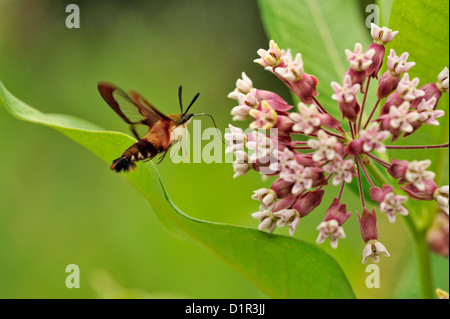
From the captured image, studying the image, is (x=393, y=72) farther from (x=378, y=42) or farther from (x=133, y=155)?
(x=133, y=155)

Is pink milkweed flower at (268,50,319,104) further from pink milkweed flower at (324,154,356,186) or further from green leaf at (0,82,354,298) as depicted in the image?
green leaf at (0,82,354,298)

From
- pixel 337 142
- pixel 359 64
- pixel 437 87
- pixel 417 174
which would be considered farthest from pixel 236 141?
pixel 437 87

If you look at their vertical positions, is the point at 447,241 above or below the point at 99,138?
below

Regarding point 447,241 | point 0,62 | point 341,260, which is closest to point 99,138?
point 447,241

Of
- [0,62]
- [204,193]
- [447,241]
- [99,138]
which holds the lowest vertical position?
[447,241]

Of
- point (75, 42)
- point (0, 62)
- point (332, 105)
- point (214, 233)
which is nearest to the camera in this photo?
point (214, 233)

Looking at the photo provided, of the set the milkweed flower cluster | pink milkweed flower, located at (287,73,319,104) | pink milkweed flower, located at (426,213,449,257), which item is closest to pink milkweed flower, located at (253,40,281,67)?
the milkweed flower cluster

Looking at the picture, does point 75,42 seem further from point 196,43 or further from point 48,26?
point 196,43

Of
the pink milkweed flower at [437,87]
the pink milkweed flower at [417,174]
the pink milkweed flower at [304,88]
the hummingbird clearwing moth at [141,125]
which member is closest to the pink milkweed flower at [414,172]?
the pink milkweed flower at [417,174]
